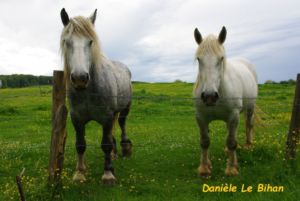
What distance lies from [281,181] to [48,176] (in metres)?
4.39

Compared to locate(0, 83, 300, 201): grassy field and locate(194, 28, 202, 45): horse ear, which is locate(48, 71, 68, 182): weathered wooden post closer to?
locate(0, 83, 300, 201): grassy field

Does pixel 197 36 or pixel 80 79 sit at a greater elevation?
pixel 197 36

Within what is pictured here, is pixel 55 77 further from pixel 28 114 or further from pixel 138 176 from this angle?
pixel 28 114

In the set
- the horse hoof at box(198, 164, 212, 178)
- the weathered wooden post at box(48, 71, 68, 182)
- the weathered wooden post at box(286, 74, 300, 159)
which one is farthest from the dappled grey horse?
the weathered wooden post at box(286, 74, 300, 159)

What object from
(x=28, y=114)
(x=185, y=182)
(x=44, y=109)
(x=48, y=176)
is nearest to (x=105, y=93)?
(x=48, y=176)

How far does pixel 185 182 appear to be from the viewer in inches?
291

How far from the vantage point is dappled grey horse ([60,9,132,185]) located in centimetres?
622

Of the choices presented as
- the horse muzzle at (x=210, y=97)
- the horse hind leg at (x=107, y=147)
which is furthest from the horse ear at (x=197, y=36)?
the horse hind leg at (x=107, y=147)

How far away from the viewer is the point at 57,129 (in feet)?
21.6

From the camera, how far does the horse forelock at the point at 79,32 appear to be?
21.2 feet

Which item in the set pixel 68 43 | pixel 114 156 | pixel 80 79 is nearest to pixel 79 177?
pixel 114 156

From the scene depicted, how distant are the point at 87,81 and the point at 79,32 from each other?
0.99m

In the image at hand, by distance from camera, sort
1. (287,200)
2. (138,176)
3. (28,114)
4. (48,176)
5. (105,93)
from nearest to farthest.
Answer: (287,200) → (48,176) → (105,93) → (138,176) → (28,114)

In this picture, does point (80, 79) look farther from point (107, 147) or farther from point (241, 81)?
point (241, 81)
